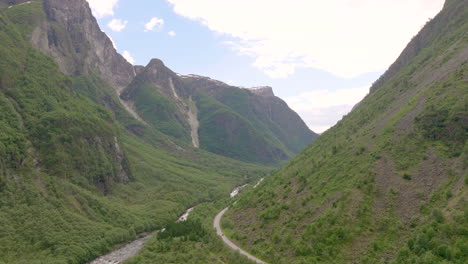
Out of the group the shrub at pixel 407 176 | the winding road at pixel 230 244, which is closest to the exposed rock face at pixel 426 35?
the shrub at pixel 407 176

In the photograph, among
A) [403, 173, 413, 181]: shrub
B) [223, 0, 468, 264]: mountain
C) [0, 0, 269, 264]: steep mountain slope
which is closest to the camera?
[223, 0, 468, 264]: mountain

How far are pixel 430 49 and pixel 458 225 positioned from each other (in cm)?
10923

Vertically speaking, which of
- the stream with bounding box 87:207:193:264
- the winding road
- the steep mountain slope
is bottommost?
the winding road

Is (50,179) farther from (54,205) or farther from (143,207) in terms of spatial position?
(143,207)

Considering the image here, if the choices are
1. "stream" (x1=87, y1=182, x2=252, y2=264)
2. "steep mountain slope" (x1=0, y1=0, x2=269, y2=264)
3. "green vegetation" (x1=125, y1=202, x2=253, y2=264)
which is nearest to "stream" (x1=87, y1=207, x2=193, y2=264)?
"stream" (x1=87, y1=182, x2=252, y2=264)

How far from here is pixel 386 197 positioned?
222 feet

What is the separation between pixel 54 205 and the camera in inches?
4685

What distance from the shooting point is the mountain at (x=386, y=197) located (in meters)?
56.2

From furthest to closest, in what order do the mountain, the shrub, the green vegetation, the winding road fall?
the green vegetation < the winding road < the shrub < the mountain

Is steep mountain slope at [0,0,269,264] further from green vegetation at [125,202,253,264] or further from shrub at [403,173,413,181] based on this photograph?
shrub at [403,173,413,181]

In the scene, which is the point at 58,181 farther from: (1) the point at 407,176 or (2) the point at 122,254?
(1) the point at 407,176

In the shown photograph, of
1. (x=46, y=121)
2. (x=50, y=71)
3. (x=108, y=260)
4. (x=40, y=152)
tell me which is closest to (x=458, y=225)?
(x=108, y=260)

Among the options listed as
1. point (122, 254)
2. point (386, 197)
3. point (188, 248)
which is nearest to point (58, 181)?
point (122, 254)

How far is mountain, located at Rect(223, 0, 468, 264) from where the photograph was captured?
56219 millimetres
